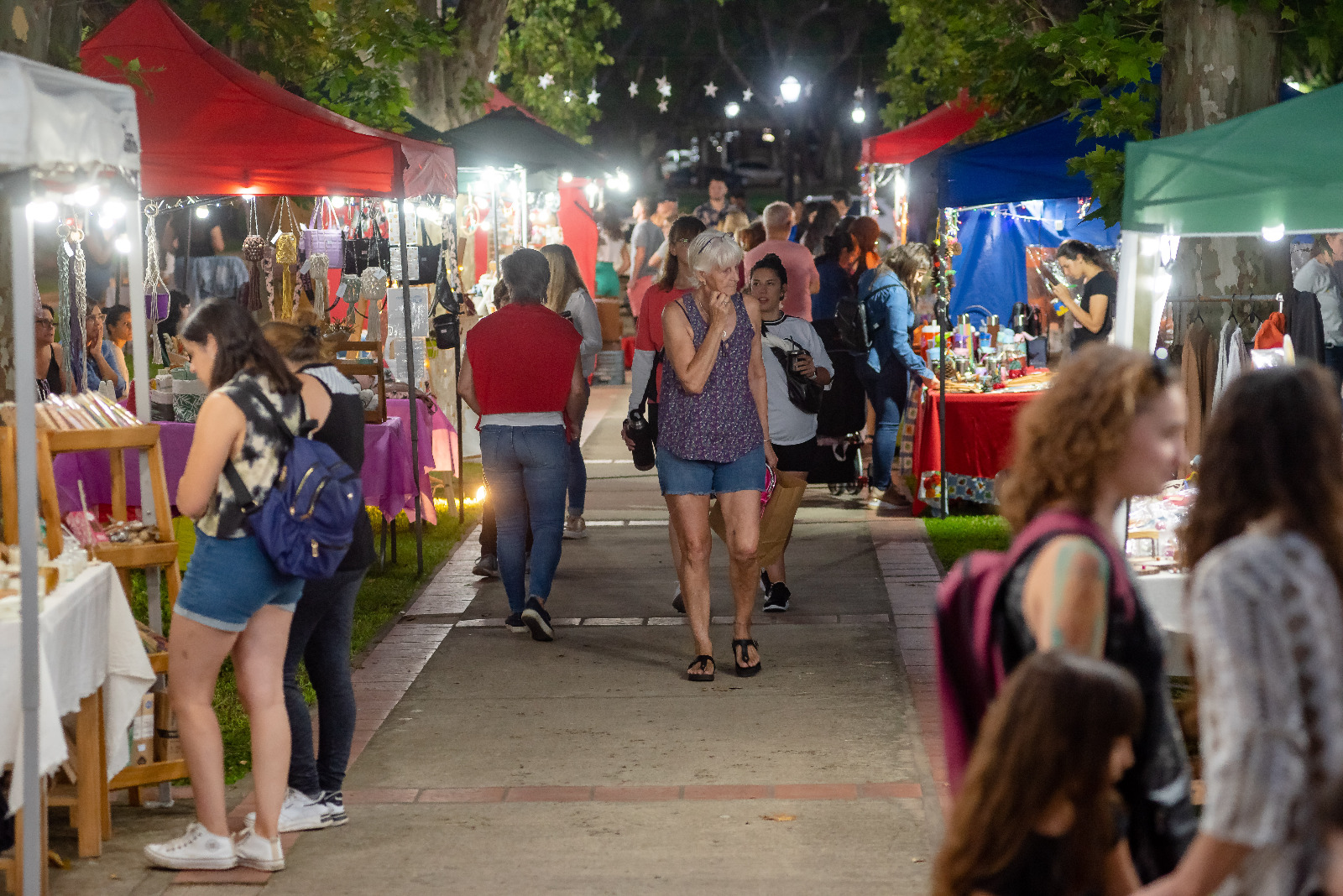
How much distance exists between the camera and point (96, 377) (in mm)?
10203

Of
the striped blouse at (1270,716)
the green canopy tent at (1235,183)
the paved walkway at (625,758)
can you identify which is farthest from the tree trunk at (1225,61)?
the striped blouse at (1270,716)

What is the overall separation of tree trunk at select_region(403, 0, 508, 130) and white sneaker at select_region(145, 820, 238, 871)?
11.9 m

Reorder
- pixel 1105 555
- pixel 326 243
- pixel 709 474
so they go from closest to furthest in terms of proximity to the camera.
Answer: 1. pixel 1105 555
2. pixel 709 474
3. pixel 326 243

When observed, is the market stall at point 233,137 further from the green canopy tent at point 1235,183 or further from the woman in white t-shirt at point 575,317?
the green canopy tent at point 1235,183

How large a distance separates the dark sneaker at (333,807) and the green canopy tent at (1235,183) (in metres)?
3.17

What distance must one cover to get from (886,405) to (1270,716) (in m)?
9.01

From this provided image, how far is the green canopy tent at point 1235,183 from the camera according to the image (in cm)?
518

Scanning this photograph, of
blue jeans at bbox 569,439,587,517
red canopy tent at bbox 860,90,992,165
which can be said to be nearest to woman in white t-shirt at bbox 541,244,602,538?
blue jeans at bbox 569,439,587,517

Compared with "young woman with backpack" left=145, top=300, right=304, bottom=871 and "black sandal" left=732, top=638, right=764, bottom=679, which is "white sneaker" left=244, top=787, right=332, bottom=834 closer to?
"young woman with backpack" left=145, top=300, right=304, bottom=871

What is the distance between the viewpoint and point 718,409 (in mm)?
6543

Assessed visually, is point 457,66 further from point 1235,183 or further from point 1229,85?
point 1235,183

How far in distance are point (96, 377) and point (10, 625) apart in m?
6.48

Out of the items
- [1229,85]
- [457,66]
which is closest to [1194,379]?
Result: [1229,85]

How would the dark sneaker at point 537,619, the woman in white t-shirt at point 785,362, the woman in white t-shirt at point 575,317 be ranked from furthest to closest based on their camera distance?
the woman in white t-shirt at point 575,317 < the woman in white t-shirt at point 785,362 < the dark sneaker at point 537,619
